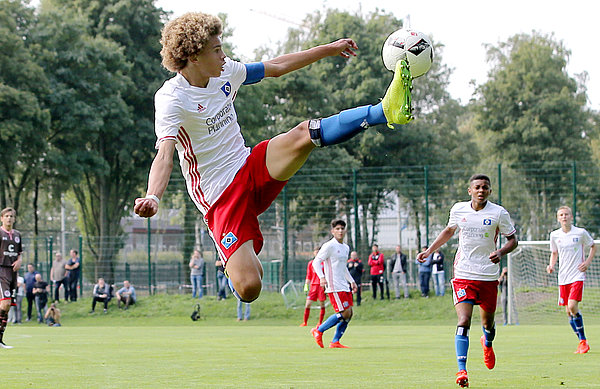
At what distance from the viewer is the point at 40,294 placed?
1067 inches

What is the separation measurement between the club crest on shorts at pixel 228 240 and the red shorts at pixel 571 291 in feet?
28.4

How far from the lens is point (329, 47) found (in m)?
7.20

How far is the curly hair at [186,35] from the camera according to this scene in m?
6.45

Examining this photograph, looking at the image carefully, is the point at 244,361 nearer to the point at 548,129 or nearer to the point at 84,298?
the point at 84,298

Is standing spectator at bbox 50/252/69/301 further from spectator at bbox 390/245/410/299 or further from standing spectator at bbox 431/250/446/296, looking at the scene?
standing spectator at bbox 431/250/446/296

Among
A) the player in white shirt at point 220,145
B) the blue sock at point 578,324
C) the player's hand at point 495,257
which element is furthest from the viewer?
the blue sock at point 578,324

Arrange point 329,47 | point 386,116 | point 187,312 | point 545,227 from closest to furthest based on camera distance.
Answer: point 386,116
point 329,47
point 187,312
point 545,227

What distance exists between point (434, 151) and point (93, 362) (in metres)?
35.6

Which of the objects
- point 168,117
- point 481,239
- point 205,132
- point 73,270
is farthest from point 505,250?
point 73,270

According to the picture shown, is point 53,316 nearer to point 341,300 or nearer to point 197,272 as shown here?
point 197,272

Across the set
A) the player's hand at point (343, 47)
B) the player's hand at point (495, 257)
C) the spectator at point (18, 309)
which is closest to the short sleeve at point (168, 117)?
the player's hand at point (343, 47)

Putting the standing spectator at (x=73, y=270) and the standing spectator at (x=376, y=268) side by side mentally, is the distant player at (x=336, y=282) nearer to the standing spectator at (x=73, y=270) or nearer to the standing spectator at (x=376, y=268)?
the standing spectator at (x=376, y=268)

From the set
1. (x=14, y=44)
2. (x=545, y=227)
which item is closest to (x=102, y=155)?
(x=14, y=44)

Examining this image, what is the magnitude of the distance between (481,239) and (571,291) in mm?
4575
